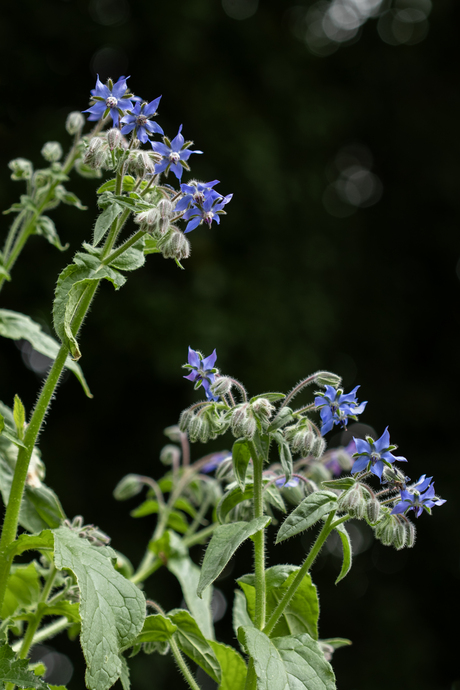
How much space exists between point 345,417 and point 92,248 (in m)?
0.30

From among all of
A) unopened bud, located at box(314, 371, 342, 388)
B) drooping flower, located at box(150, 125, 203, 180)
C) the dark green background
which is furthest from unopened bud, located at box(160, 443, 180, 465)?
the dark green background

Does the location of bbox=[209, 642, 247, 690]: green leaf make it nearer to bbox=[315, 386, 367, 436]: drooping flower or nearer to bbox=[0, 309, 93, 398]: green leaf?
bbox=[315, 386, 367, 436]: drooping flower

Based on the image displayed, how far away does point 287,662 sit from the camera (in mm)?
611

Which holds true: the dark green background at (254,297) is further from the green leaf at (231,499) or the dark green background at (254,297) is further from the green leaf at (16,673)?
the green leaf at (16,673)

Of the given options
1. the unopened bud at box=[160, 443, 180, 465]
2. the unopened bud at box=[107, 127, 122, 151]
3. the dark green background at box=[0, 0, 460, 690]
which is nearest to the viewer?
the unopened bud at box=[107, 127, 122, 151]

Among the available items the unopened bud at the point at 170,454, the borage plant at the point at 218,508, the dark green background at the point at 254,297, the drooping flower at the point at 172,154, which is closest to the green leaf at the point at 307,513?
the borage plant at the point at 218,508

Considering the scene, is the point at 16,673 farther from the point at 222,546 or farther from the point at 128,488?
the point at 128,488

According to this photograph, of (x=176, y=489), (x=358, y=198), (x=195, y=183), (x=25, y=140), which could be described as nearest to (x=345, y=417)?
(x=195, y=183)

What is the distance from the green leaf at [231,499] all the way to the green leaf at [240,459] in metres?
0.04

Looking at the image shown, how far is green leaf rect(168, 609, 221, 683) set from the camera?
706 millimetres

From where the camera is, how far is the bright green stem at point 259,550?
2.18ft

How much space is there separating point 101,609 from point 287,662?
6.6 inches

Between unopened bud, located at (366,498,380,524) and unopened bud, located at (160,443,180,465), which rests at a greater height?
unopened bud, located at (160,443,180,465)

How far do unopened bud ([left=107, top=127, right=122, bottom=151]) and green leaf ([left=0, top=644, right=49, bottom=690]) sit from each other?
18.4 inches
